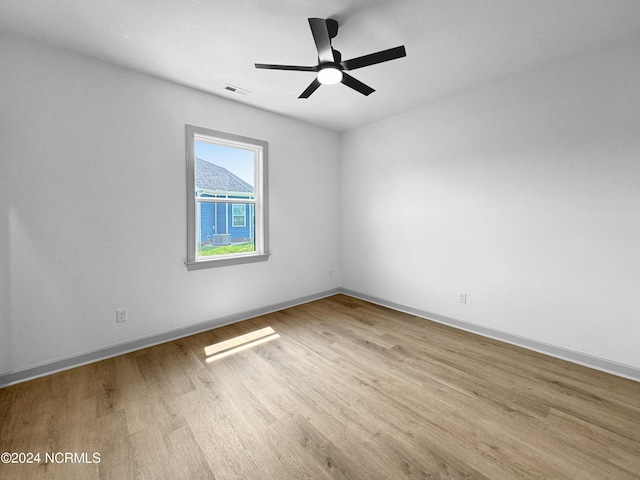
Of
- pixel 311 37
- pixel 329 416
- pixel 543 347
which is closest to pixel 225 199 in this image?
pixel 311 37

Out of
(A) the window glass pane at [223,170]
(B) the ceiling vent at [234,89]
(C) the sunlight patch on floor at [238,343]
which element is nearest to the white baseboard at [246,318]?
(C) the sunlight patch on floor at [238,343]

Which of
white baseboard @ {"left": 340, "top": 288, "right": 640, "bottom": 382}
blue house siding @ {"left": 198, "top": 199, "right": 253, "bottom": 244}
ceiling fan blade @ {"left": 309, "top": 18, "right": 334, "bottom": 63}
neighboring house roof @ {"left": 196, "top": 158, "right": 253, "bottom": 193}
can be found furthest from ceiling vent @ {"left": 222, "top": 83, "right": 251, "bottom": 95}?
white baseboard @ {"left": 340, "top": 288, "right": 640, "bottom": 382}

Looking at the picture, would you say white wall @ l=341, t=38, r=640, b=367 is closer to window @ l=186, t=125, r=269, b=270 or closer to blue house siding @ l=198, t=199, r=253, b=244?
window @ l=186, t=125, r=269, b=270

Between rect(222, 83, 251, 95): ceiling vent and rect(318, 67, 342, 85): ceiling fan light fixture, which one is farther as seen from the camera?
rect(222, 83, 251, 95): ceiling vent

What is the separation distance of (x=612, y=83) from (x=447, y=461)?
10.7ft

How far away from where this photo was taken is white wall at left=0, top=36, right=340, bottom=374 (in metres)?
2.20

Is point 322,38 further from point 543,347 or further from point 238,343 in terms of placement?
point 543,347

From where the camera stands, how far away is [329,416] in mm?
1845

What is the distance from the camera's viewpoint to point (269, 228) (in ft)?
12.6

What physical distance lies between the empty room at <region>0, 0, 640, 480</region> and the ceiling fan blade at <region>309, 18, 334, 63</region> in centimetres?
2

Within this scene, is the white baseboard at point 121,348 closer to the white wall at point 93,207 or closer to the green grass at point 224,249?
the white wall at point 93,207

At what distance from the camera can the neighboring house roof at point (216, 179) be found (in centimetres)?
326

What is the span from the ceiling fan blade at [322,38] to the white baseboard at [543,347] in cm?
318

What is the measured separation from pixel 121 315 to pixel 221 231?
4.49ft
